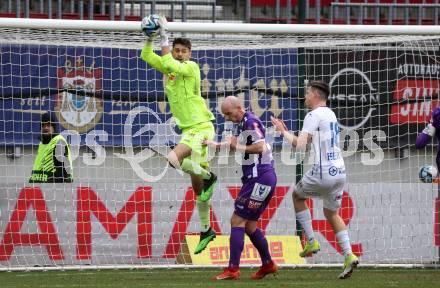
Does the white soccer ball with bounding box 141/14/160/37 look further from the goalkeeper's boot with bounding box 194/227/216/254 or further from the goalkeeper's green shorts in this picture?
the goalkeeper's boot with bounding box 194/227/216/254

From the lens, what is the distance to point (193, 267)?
43.7ft

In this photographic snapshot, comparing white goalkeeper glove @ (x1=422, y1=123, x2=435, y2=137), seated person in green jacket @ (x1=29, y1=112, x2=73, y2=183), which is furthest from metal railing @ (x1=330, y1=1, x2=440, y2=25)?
white goalkeeper glove @ (x1=422, y1=123, x2=435, y2=137)

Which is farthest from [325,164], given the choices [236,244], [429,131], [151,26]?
[151,26]

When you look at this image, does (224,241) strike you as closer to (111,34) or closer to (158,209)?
(158,209)

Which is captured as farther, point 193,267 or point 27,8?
point 27,8

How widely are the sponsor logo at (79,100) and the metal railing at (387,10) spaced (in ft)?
17.7

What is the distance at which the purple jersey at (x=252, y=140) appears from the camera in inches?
434

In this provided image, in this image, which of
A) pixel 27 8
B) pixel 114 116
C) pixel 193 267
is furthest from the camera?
pixel 27 8

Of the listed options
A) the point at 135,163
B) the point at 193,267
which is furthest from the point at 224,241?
the point at 135,163

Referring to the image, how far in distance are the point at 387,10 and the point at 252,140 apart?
8504 millimetres

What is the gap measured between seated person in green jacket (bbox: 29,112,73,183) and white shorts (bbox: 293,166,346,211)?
4051 mm

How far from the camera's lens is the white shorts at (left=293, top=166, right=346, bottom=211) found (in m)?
10.9

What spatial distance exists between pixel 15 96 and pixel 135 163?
1.83 meters

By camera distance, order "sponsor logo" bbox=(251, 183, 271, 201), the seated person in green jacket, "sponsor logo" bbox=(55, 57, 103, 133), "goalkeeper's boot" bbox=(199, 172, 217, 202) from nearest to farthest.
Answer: "sponsor logo" bbox=(251, 183, 271, 201) → "goalkeeper's boot" bbox=(199, 172, 217, 202) → the seated person in green jacket → "sponsor logo" bbox=(55, 57, 103, 133)
